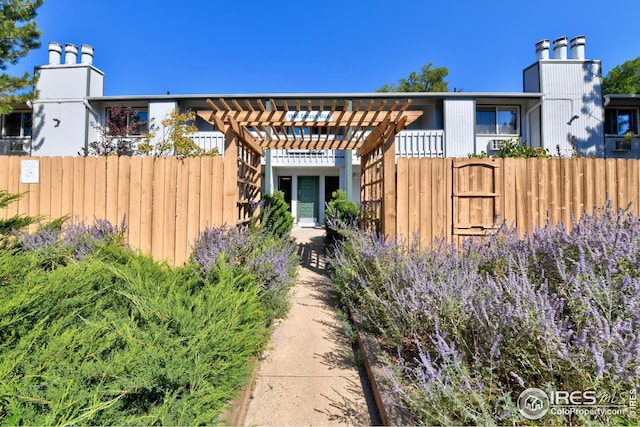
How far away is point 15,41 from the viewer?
30.8 feet

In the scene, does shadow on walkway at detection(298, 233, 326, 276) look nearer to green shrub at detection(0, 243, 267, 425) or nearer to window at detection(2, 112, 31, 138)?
green shrub at detection(0, 243, 267, 425)

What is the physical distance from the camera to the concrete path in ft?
6.22

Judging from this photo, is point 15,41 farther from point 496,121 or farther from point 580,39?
point 580,39

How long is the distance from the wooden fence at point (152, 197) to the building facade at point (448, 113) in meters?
6.82

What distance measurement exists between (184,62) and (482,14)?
9.31m

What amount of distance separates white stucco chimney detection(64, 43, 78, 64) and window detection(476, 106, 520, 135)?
17.5 metres

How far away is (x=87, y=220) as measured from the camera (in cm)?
458

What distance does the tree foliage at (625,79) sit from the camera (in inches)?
721

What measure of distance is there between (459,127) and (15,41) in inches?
625

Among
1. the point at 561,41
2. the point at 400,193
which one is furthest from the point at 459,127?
the point at 400,193

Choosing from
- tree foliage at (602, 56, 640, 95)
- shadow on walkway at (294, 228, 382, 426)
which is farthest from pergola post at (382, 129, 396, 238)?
tree foliage at (602, 56, 640, 95)

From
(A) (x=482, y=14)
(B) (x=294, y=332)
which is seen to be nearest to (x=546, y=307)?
(B) (x=294, y=332)

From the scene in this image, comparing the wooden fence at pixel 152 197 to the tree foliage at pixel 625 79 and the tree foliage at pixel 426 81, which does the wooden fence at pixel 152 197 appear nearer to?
the tree foliage at pixel 426 81

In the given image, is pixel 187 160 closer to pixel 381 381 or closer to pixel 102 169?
pixel 102 169
